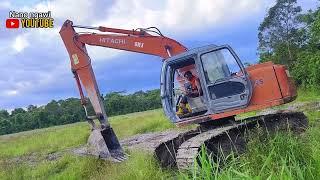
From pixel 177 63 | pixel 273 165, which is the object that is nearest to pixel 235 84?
pixel 177 63

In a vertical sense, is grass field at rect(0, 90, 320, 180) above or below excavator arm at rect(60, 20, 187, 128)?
below

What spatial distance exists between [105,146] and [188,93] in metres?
2.25

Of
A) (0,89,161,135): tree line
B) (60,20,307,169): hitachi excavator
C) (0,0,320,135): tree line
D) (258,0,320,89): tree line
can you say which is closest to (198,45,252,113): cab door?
(60,20,307,169): hitachi excavator

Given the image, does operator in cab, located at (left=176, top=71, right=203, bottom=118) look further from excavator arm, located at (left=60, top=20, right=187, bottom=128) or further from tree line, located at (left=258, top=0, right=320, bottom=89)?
tree line, located at (left=258, top=0, right=320, bottom=89)

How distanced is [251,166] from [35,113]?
61.1 meters

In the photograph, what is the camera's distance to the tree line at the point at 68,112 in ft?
199

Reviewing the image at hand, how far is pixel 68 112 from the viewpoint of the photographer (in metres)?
64.7

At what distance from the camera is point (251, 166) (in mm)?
6633

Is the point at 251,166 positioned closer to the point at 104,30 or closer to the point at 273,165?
the point at 273,165

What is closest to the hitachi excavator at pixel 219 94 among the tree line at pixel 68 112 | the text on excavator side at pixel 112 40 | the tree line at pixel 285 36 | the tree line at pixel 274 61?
the text on excavator side at pixel 112 40

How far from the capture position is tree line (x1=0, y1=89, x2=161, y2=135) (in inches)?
2393

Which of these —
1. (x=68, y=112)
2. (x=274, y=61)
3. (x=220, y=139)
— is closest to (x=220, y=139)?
(x=220, y=139)

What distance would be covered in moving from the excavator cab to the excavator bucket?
157 cm

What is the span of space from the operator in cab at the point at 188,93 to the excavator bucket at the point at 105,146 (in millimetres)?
1569
